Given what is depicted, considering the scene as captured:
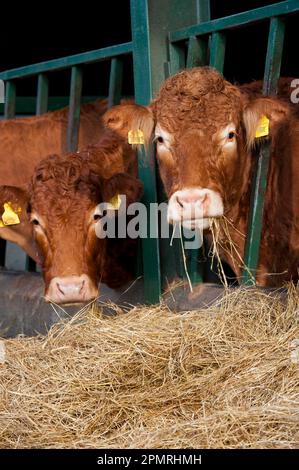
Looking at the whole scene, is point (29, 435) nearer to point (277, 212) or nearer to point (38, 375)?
point (38, 375)

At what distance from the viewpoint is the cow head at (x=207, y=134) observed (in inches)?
216

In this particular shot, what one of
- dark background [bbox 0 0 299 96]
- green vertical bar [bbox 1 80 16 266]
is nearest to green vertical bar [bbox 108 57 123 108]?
green vertical bar [bbox 1 80 16 266]

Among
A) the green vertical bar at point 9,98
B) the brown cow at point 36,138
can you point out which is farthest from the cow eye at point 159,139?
the green vertical bar at point 9,98

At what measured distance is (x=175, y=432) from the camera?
4.18 m

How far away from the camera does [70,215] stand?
6000 millimetres

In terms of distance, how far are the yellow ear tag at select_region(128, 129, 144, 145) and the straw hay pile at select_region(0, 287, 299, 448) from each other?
1.31 m

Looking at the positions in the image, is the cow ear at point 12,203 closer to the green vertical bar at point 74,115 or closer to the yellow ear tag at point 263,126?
the green vertical bar at point 74,115

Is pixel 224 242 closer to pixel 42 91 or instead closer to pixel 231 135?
pixel 231 135

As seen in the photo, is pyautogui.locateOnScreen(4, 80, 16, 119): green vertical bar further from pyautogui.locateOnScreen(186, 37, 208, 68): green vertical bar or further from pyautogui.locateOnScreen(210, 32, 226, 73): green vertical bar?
pyautogui.locateOnScreen(210, 32, 226, 73): green vertical bar

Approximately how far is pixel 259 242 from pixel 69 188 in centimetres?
126

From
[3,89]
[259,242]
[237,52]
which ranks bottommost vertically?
[259,242]

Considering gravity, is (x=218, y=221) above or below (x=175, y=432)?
above

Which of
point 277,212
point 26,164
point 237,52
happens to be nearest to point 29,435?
point 277,212

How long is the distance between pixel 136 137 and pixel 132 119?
5.7 inches
